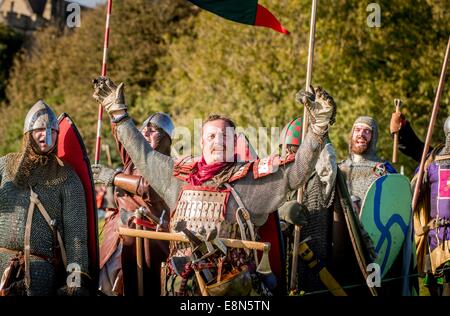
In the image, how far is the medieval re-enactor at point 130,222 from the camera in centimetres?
651

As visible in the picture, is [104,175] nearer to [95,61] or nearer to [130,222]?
[130,222]

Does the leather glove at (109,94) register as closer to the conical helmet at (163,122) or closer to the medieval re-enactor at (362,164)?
the conical helmet at (163,122)

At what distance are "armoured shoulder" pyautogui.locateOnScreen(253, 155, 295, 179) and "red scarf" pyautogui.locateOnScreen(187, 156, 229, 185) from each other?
19 cm

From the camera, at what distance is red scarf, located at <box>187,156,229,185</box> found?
5.48 meters

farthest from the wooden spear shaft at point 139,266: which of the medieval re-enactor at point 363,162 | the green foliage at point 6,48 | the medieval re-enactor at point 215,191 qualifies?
the green foliage at point 6,48

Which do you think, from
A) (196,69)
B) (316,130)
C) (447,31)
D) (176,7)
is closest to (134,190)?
(316,130)

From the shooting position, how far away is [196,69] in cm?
2677

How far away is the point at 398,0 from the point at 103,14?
18757 millimetres

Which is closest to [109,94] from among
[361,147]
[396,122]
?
[361,147]

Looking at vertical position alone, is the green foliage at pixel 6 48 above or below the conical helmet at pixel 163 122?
above

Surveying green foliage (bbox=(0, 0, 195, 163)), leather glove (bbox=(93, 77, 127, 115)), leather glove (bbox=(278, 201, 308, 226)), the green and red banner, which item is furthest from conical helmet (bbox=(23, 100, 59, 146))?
green foliage (bbox=(0, 0, 195, 163))

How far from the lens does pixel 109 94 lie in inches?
217

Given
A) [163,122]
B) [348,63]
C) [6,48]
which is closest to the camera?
[163,122]

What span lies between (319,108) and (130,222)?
6.96ft
